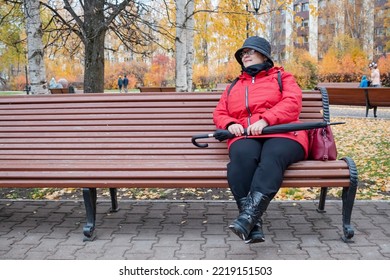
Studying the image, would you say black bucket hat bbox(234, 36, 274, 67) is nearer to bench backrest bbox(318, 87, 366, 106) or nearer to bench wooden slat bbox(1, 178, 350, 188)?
bench wooden slat bbox(1, 178, 350, 188)

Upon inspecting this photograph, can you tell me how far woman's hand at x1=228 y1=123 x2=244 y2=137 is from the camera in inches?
154

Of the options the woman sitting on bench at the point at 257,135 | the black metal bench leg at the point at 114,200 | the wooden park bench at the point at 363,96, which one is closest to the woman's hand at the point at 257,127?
the woman sitting on bench at the point at 257,135

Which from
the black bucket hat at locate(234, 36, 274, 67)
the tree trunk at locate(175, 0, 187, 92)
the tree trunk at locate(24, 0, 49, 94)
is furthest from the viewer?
the tree trunk at locate(175, 0, 187, 92)

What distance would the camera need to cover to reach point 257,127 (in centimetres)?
383

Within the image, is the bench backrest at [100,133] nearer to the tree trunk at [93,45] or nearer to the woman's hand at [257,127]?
the woman's hand at [257,127]

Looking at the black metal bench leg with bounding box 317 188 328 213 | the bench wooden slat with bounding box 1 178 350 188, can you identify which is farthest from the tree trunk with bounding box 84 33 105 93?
the black metal bench leg with bounding box 317 188 328 213

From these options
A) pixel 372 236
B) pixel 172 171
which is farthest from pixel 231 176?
pixel 372 236

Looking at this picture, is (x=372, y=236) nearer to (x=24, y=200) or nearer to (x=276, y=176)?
(x=276, y=176)

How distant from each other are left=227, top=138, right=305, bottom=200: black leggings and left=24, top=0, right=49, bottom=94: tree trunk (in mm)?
4546

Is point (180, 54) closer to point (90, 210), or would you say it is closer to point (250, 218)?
point (90, 210)

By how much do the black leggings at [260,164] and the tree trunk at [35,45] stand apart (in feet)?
14.9

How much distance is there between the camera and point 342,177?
3.66m

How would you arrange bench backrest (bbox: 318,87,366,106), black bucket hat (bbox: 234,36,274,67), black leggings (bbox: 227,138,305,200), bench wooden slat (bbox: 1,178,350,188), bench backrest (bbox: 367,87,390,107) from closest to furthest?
1. black leggings (bbox: 227,138,305,200)
2. bench wooden slat (bbox: 1,178,350,188)
3. black bucket hat (bbox: 234,36,274,67)
4. bench backrest (bbox: 367,87,390,107)
5. bench backrest (bbox: 318,87,366,106)

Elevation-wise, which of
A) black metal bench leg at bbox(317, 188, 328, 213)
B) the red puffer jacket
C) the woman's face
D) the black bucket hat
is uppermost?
the black bucket hat
